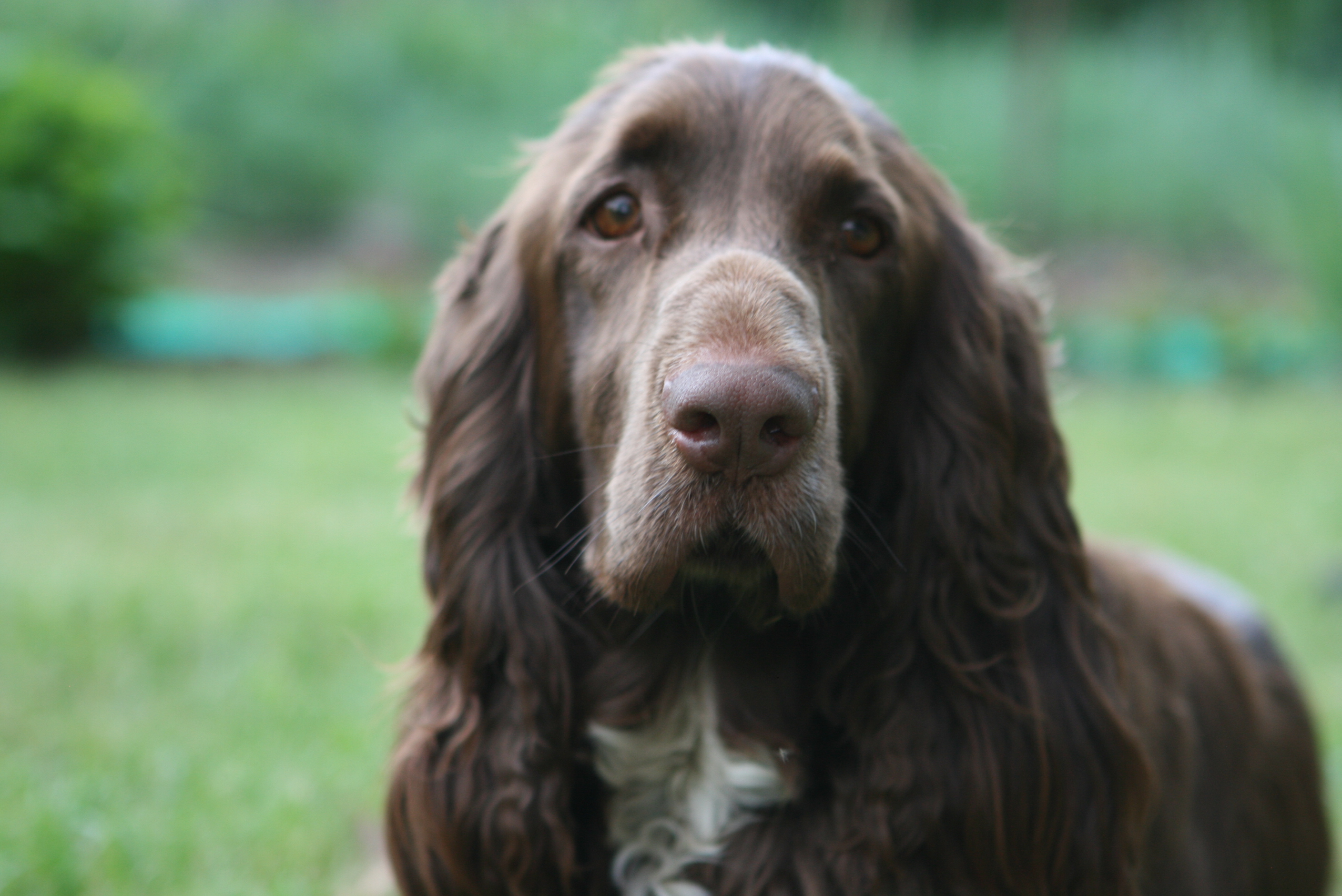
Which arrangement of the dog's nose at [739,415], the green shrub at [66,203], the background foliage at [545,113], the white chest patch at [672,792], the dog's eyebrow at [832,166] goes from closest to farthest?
the dog's nose at [739,415], the dog's eyebrow at [832,166], the white chest patch at [672,792], the green shrub at [66,203], the background foliage at [545,113]

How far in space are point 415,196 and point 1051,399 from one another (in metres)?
11.7

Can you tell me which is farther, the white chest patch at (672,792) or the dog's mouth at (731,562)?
the white chest patch at (672,792)

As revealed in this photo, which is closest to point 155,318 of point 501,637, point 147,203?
point 147,203

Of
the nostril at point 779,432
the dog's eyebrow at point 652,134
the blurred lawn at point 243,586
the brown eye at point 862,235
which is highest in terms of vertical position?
the dog's eyebrow at point 652,134

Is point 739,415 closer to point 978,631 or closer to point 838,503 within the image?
point 838,503

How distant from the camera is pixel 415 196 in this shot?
532 inches

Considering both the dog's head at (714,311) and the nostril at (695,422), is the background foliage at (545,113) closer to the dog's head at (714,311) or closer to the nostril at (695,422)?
the dog's head at (714,311)

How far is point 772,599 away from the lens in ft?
7.48

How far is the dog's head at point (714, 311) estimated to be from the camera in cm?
203

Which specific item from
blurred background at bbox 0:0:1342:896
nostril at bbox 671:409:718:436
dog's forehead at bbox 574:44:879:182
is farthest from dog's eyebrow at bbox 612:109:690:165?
nostril at bbox 671:409:718:436

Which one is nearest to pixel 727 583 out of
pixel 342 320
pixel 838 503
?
pixel 838 503

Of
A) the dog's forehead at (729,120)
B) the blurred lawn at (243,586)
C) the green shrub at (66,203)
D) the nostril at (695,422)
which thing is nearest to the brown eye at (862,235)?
the dog's forehead at (729,120)

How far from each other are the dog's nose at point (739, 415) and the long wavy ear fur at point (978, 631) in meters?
0.62

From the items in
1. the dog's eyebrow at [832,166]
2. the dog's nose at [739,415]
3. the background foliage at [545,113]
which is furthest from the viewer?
the background foliage at [545,113]
